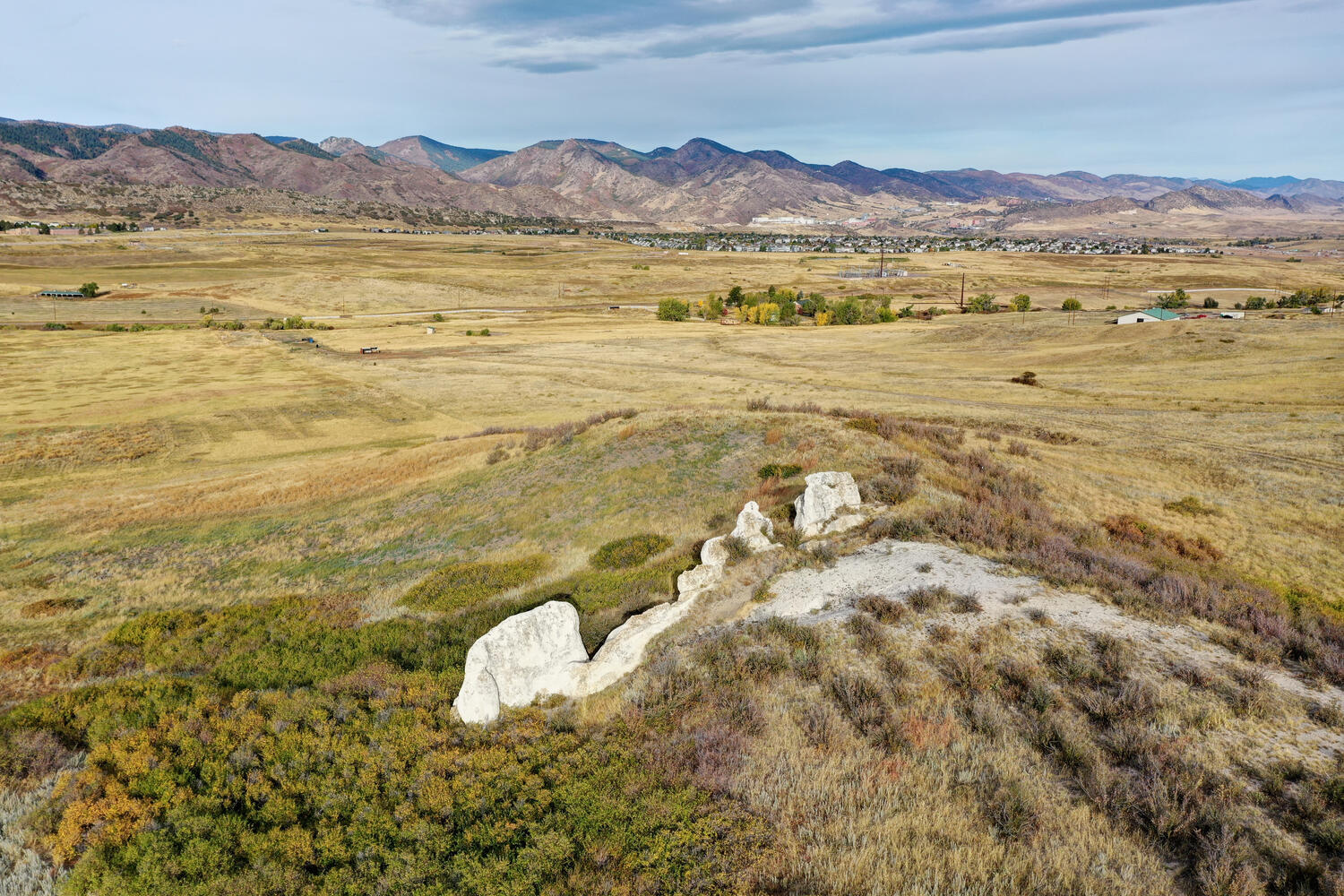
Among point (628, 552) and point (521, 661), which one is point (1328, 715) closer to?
point (521, 661)

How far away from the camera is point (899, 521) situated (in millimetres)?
19875

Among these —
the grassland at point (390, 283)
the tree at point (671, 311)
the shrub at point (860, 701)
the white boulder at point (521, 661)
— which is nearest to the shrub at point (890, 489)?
the shrub at point (860, 701)

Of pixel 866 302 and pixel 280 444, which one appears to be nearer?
pixel 280 444

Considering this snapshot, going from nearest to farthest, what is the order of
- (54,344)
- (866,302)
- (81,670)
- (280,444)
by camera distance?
(81,670) → (280,444) → (54,344) → (866,302)

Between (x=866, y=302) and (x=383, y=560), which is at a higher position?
(x=866, y=302)

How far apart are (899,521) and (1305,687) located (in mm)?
9725

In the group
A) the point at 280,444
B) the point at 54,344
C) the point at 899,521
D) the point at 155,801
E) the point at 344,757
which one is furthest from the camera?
the point at 54,344

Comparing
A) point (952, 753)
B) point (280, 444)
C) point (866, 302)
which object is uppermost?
point (866, 302)

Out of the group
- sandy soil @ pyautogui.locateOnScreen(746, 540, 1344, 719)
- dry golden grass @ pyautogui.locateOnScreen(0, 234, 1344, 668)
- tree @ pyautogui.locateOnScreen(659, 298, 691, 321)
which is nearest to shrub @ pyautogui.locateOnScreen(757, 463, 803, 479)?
dry golden grass @ pyautogui.locateOnScreen(0, 234, 1344, 668)

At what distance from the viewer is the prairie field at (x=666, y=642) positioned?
876cm

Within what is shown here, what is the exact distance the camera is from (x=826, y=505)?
2105 cm

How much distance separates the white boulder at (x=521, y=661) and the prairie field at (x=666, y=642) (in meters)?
0.68

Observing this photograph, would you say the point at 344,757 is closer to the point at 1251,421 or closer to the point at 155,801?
the point at 155,801

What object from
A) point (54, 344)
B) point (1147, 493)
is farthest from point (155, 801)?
point (54, 344)
